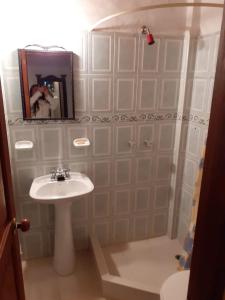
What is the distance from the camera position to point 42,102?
6.25 ft

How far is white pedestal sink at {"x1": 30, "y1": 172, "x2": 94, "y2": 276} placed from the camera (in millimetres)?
1977

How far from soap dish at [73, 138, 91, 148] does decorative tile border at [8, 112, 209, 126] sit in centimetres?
15

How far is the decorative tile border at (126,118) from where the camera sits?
6.30 ft

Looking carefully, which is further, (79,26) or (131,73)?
(131,73)

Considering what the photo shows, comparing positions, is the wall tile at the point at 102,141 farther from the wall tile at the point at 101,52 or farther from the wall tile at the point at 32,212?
the wall tile at the point at 32,212

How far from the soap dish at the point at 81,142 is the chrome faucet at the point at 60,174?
0.82 feet

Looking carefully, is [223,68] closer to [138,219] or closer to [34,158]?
[34,158]

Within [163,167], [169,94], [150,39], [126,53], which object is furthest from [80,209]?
[150,39]

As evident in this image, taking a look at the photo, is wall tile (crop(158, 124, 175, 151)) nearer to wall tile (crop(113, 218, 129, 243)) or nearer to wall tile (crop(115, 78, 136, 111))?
wall tile (crop(115, 78, 136, 111))

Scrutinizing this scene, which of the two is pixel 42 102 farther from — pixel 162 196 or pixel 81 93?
pixel 162 196

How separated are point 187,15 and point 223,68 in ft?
5.55

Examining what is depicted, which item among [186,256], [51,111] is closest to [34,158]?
[51,111]

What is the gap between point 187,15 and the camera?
1992 millimetres

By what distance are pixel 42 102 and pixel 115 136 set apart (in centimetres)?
67
